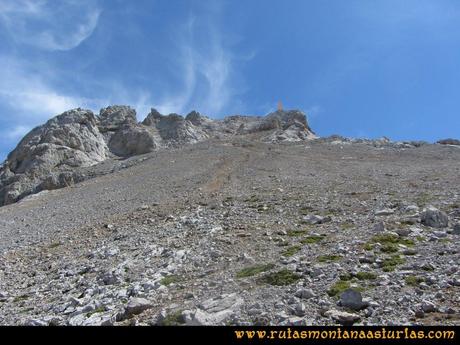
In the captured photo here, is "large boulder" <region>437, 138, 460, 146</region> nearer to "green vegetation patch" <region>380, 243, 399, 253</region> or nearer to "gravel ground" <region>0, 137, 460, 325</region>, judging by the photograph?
"gravel ground" <region>0, 137, 460, 325</region>

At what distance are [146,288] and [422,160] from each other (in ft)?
101

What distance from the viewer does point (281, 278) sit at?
12.7m

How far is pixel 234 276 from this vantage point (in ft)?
44.8

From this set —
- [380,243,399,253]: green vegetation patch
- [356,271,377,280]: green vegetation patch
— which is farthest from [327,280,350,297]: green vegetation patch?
[380,243,399,253]: green vegetation patch

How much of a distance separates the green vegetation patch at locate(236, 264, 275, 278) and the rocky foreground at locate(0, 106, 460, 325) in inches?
3.0

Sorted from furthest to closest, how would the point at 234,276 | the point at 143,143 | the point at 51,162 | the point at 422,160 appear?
the point at 143,143 → the point at 51,162 → the point at 422,160 → the point at 234,276

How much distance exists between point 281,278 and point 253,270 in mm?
1368

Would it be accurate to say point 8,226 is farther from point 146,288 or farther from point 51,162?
point 51,162

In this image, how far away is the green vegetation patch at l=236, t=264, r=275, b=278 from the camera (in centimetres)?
1359

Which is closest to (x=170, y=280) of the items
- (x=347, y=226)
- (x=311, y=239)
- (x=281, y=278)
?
(x=281, y=278)

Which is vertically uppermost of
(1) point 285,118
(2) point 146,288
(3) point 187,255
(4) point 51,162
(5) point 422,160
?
(1) point 285,118

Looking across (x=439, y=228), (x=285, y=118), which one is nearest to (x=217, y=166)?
(x=439, y=228)

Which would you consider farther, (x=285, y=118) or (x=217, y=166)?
(x=285, y=118)

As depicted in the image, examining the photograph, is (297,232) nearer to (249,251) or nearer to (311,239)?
(311,239)
